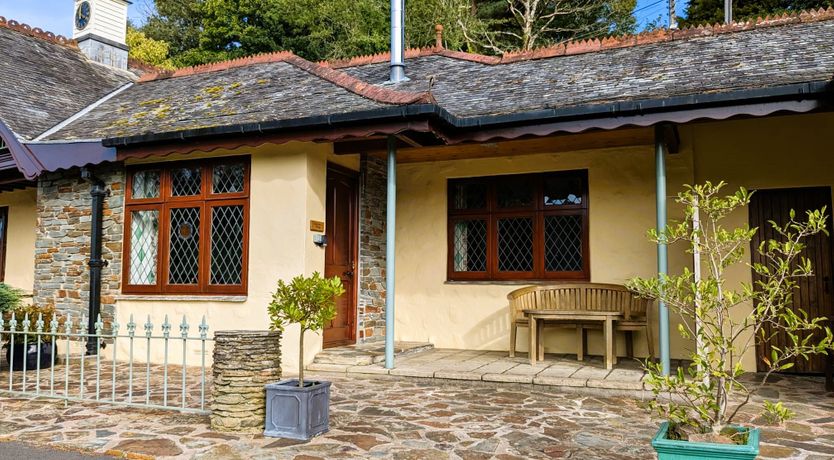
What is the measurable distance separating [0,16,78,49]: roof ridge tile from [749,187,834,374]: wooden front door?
12748mm

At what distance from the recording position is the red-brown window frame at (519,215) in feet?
28.5

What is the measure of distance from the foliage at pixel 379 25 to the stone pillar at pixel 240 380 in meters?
16.2

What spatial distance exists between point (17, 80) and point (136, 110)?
100 inches

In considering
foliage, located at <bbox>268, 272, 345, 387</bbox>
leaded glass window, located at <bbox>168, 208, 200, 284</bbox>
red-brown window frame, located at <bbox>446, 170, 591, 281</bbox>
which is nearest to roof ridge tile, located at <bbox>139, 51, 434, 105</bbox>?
red-brown window frame, located at <bbox>446, 170, 591, 281</bbox>

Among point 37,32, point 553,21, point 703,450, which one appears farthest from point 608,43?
point 553,21

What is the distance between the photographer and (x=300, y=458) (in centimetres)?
434

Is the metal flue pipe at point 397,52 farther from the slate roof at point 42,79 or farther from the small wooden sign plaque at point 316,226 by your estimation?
the slate roof at point 42,79

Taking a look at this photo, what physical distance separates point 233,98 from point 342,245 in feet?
8.13

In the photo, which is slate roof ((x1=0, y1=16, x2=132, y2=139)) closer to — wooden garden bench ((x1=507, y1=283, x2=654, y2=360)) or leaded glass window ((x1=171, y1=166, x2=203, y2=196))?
leaded glass window ((x1=171, y1=166, x2=203, y2=196))

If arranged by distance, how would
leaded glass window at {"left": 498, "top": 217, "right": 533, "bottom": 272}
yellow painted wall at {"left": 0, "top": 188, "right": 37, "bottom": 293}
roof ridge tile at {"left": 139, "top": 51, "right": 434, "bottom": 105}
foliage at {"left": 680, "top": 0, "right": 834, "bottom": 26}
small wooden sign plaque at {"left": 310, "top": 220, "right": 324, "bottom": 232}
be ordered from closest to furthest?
roof ridge tile at {"left": 139, "top": 51, "right": 434, "bottom": 105} → small wooden sign plaque at {"left": 310, "top": 220, "right": 324, "bottom": 232} → leaded glass window at {"left": 498, "top": 217, "right": 533, "bottom": 272} → yellow painted wall at {"left": 0, "top": 188, "right": 37, "bottom": 293} → foliage at {"left": 680, "top": 0, "right": 834, "bottom": 26}

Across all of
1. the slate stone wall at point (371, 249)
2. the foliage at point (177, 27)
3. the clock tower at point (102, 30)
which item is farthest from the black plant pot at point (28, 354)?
the foliage at point (177, 27)

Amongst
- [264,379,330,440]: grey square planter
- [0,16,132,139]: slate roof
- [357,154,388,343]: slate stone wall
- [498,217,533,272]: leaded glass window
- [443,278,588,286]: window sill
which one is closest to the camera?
[264,379,330,440]: grey square planter

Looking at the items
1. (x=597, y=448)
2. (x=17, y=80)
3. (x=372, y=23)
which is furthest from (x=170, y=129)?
(x=372, y=23)

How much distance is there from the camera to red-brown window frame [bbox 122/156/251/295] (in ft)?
26.8
